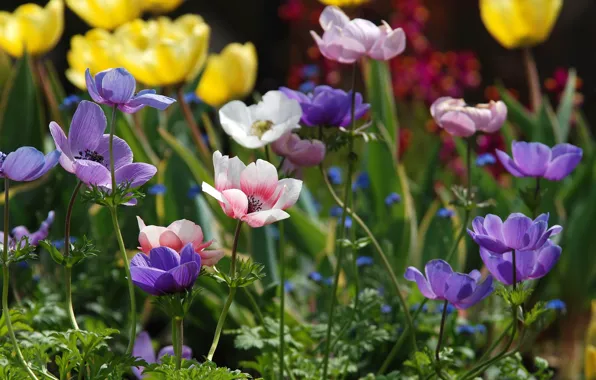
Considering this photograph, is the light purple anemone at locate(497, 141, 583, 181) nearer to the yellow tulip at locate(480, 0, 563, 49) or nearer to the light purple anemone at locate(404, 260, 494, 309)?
the light purple anemone at locate(404, 260, 494, 309)

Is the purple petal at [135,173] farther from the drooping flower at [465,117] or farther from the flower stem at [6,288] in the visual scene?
the drooping flower at [465,117]

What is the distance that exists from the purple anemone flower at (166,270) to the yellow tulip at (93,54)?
1.07 m

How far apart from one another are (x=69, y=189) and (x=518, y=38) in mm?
1161

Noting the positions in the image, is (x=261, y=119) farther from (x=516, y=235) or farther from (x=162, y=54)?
(x=162, y=54)

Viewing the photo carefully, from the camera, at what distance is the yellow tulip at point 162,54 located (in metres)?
1.90

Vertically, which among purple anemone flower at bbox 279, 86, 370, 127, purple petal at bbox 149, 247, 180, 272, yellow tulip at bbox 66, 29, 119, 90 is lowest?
yellow tulip at bbox 66, 29, 119, 90

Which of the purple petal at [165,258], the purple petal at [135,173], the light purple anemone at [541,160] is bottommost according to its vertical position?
the light purple anemone at [541,160]

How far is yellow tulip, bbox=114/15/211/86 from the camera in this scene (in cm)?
190

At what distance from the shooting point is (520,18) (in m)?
2.24

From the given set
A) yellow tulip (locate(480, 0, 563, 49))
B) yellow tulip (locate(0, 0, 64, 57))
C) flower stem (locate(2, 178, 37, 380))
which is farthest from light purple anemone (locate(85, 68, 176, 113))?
yellow tulip (locate(480, 0, 563, 49))

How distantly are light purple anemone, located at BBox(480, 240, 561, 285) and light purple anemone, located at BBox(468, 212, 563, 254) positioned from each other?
0.06 meters

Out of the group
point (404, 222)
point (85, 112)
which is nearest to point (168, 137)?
point (404, 222)

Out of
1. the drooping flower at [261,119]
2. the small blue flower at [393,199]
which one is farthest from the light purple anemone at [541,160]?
the small blue flower at [393,199]

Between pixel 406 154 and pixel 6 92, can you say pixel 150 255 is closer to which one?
pixel 6 92
